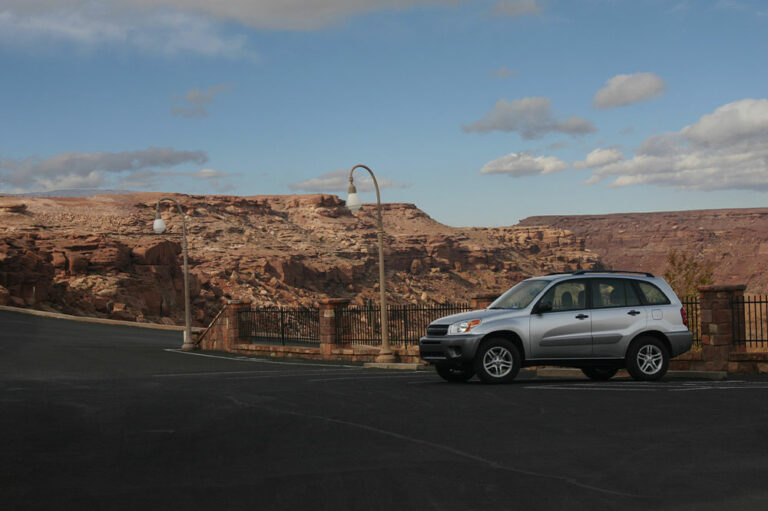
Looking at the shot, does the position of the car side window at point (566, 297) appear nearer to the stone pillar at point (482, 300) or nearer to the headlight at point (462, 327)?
the headlight at point (462, 327)

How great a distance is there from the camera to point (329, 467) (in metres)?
6.96

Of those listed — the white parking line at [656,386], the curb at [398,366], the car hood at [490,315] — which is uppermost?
the car hood at [490,315]

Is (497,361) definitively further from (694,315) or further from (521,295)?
(694,315)

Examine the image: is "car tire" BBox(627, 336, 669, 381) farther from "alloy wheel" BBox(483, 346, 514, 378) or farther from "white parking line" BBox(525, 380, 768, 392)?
"alloy wheel" BBox(483, 346, 514, 378)

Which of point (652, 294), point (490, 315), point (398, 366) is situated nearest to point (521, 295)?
point (490, 315)

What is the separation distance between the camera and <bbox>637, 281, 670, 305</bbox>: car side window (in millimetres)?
14406

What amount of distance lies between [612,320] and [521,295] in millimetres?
1587

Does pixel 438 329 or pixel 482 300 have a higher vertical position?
pixel 482 300

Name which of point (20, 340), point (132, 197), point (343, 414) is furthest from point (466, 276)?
point (343, 414)

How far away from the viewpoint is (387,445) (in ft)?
26.2

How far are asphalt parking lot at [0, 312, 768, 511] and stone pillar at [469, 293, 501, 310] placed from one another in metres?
4.41

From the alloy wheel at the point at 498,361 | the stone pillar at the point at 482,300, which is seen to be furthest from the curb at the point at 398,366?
the alloy wheel at the point at 498,361

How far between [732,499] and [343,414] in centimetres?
538

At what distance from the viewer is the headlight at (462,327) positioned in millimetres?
13914
